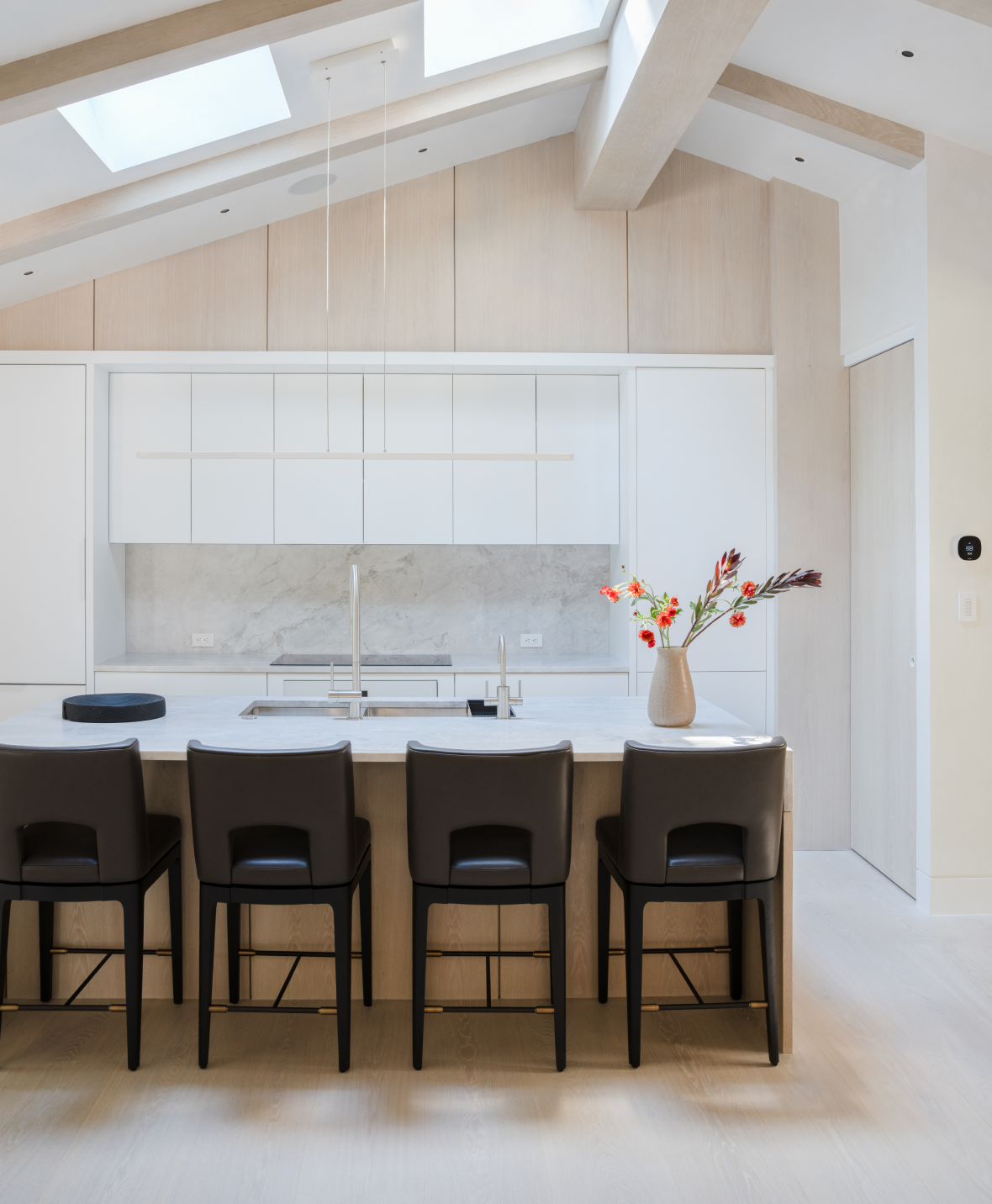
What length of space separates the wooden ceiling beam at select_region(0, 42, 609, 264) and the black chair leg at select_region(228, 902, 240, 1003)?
2760 mm

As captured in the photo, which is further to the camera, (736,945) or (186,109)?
(186,109)

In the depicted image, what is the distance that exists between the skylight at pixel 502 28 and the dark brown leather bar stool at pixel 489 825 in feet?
8.97

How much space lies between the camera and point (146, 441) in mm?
4555

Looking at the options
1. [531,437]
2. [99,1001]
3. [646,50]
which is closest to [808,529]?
[531,437]

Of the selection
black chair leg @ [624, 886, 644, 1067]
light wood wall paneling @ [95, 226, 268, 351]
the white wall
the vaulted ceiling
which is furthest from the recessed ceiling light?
black chair leg @ [624, 886, 644, 1067]

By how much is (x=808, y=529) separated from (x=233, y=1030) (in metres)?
Answer: 3.35

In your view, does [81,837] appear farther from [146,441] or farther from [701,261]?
[701,261]

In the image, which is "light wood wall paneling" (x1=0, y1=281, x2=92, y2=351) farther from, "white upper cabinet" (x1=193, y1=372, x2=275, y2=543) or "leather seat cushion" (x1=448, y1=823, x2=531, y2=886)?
"leather seat cushion" (x1=448, y1=823, x2=531, y2=886)

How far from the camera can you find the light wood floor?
80.0 inches

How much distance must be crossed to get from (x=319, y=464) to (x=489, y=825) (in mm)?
2645

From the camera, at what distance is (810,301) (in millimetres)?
4488

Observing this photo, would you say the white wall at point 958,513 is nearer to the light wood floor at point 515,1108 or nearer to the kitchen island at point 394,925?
the light wood floor at point 515,1108

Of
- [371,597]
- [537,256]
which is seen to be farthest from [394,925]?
[537,256]

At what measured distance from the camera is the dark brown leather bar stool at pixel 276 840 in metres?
2.36
